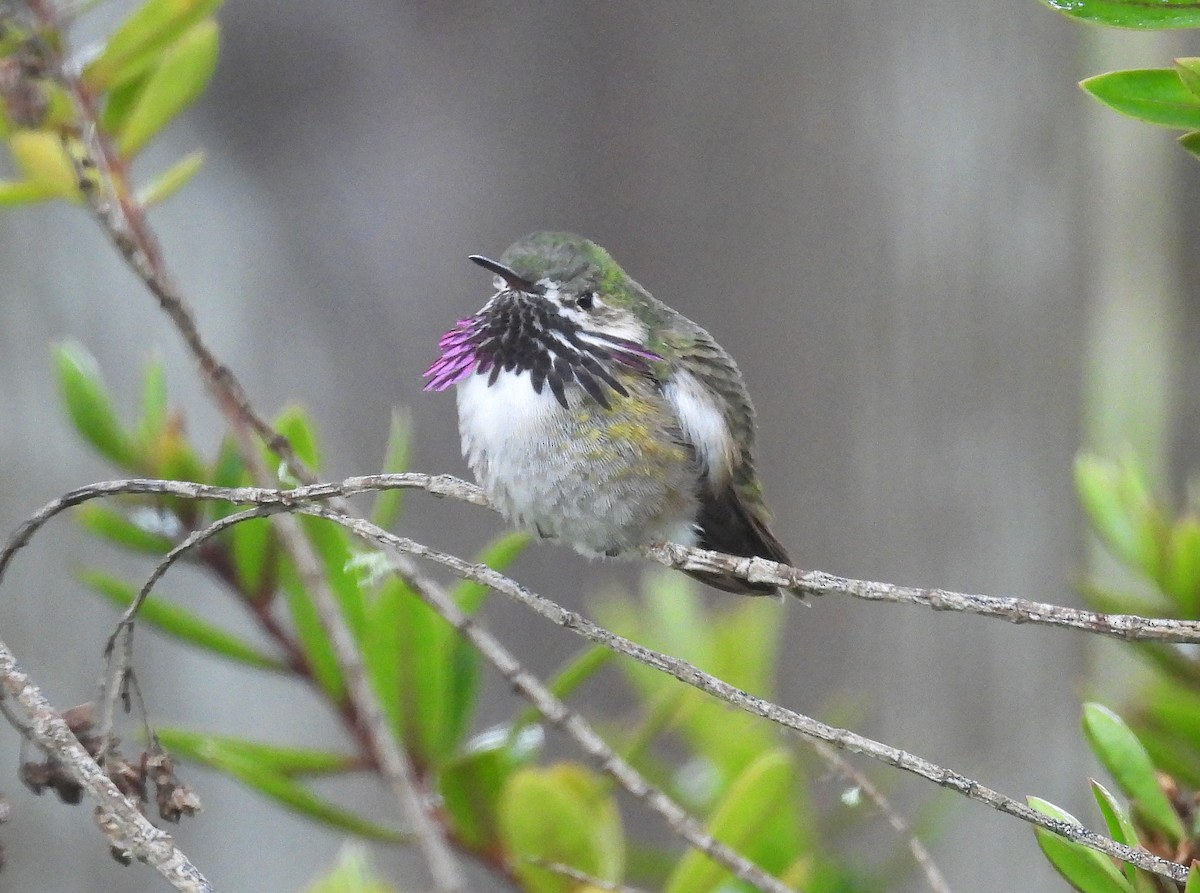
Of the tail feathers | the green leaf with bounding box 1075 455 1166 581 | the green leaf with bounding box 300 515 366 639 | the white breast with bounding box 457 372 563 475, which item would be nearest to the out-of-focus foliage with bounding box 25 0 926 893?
the green leaf with bounding box 300 515 366 639

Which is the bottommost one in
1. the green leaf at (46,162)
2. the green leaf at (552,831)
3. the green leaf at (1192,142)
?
the green leaf at (552,831)

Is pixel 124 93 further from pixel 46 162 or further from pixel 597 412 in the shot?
pixel 597 412

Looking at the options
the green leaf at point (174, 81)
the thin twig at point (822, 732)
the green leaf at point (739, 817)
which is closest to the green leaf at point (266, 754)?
the green leaf at point (739, 817)

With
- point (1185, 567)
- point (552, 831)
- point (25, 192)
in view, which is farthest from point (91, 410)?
point (1185, 567)

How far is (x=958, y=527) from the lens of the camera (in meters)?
2.21

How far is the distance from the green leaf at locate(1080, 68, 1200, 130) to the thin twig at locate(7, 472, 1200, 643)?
0.33 meters

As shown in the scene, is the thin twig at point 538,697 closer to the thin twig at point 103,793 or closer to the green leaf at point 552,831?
the thin twig at point 103,793

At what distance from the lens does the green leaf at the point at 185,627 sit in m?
1.35

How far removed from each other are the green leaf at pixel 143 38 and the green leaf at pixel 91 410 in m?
0.30

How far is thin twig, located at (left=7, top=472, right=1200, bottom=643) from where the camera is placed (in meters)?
0.71

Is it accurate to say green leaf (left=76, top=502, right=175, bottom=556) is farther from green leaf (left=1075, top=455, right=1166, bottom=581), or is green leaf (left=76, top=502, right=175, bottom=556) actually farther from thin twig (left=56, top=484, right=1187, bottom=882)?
green leaf (left=1075, top=455, right=1166, bottom=581)

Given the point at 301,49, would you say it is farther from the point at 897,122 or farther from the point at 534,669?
the point at 534,669

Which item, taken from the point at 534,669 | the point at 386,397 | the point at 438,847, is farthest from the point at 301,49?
the point at 438,847

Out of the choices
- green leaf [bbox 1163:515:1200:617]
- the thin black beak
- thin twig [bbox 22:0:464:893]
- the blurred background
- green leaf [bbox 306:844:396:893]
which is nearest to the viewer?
thin twig [bbox 22:0:464:893]
